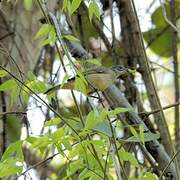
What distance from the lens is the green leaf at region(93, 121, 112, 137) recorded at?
4.99 ft

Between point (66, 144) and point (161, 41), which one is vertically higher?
point (161, 41)

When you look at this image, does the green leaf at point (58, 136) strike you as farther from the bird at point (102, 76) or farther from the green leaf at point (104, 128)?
the bird at point (102, 76)

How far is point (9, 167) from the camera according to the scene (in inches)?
57.1

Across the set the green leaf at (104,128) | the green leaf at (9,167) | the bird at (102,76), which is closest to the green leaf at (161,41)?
the bird at (102,76)

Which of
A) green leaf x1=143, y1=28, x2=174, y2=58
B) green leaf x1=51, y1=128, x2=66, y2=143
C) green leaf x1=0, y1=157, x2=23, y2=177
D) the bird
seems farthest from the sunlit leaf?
green leaf x1=143, y1=28, x2=174, y2=58

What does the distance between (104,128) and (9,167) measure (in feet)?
0.92

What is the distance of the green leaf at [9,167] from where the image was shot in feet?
4.73

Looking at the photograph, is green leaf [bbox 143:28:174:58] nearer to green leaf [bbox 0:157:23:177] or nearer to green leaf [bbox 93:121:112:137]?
green leaf [bbox 93:121:112:137]

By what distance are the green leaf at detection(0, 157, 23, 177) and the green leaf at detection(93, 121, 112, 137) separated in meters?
0.23

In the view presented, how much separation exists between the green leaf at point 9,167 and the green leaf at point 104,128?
234 mm

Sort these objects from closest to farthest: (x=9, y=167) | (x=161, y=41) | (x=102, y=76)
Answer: (x=9, y=167), (x=102, y=76), (x=161, y=41)

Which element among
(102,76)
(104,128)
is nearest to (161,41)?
(102,76)

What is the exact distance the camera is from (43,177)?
2559 millimetres

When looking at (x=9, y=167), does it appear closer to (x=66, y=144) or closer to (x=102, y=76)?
(x=66, y=144)
